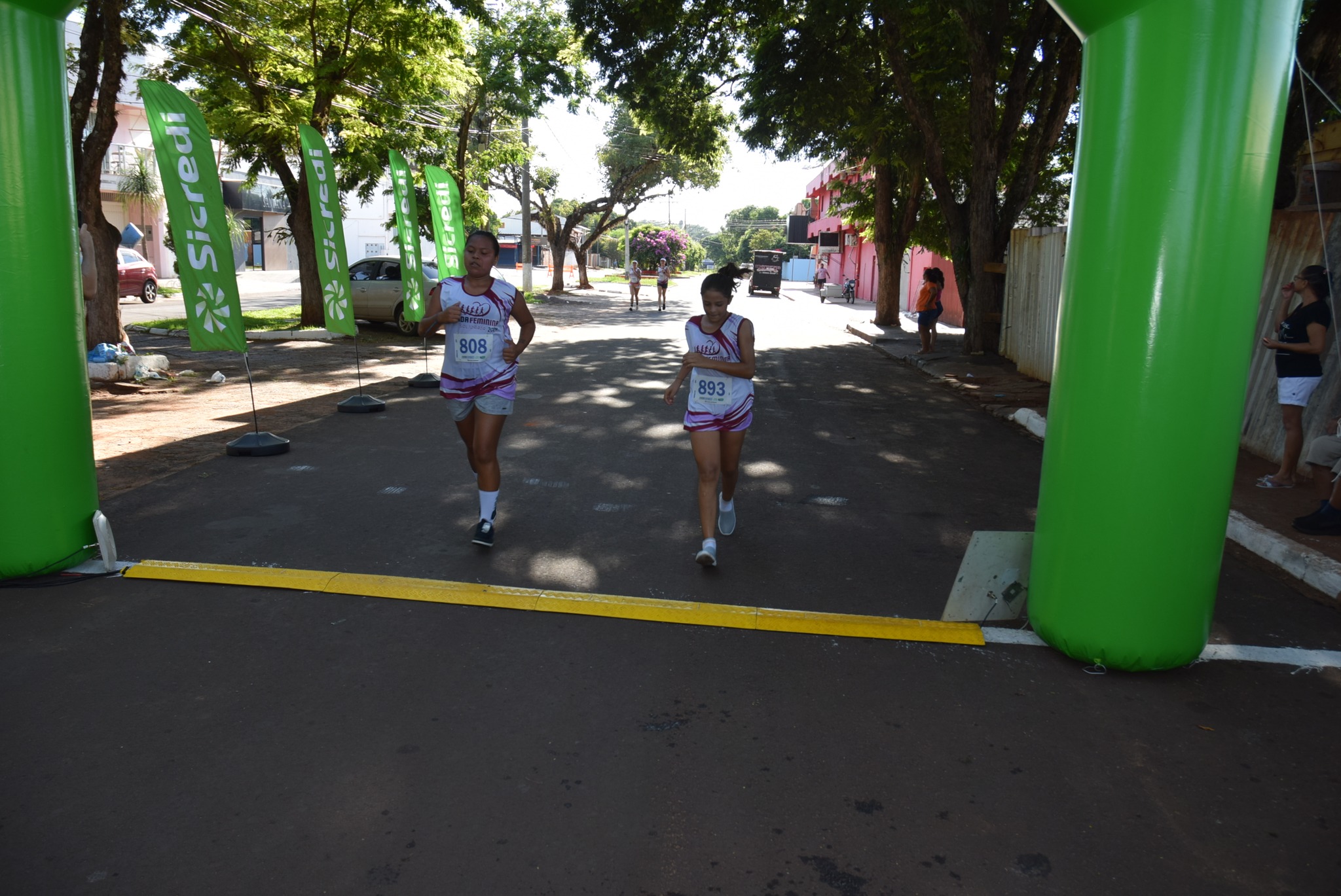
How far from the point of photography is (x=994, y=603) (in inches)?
183

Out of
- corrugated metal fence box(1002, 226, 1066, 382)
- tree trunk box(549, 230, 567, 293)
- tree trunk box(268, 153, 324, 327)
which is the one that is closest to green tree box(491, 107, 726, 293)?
tree trunk box(549, 230, 567, 293)

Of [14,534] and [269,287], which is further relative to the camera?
[269,287]

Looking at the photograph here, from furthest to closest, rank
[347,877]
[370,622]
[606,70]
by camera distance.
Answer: [606,70] → [370,622] → [347,877]

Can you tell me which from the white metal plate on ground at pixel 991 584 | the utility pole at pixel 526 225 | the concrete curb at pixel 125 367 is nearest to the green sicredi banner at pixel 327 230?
the concrete curb at pixel 125 367

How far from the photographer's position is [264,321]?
20.5 m

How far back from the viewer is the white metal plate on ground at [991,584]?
4637mm

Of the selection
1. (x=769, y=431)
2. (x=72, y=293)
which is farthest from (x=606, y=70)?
(x=72, y=293)

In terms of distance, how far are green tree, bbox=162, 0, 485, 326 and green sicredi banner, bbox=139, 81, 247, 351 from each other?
9147mm

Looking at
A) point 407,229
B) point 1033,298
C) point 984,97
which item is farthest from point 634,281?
point 407,229

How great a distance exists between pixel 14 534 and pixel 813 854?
4155mm

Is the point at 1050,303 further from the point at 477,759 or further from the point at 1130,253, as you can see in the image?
the point at 477,759

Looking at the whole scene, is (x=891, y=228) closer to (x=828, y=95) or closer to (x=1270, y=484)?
(x=828, y=95)

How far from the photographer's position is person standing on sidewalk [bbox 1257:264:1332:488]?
661 centimetres

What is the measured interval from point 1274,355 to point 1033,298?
715cm
